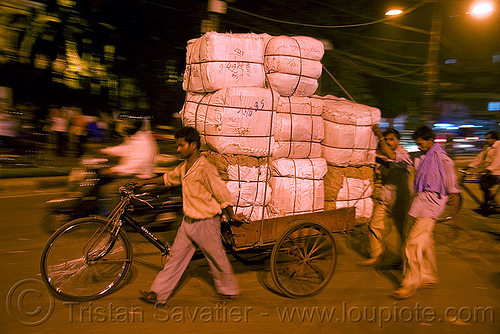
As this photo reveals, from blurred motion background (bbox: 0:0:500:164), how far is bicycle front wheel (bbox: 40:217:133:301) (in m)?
3.25

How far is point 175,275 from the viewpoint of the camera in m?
3.53

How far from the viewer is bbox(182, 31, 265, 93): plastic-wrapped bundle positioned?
3.88 metres

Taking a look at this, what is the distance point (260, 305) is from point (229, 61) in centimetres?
236

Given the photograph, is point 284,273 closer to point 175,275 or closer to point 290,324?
point 290,324

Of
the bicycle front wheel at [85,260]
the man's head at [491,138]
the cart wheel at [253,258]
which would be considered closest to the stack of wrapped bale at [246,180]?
the cart wheel at [253,258]

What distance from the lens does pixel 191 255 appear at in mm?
3627

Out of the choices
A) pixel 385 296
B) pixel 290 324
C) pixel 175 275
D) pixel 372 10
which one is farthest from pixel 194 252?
pixel 372 10

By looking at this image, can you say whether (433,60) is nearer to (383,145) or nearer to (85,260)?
(383,145)

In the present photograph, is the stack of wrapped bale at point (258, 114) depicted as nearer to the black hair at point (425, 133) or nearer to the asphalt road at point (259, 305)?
the asphalt road at point (259, 305)

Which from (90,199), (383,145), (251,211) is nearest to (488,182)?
(383,145)

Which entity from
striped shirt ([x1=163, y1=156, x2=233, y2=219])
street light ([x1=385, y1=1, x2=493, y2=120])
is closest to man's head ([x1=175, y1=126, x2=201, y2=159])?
striped shirt ([x1=163, y1=156, x2=233, y2=219])

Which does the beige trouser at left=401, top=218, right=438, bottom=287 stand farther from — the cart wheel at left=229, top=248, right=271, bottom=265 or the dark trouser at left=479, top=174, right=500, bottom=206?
the dark trouser at left=479, top=174, right=500, bottom=206

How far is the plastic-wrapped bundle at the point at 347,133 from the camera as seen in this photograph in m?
4.35

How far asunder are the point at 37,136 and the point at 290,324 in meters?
11.4
